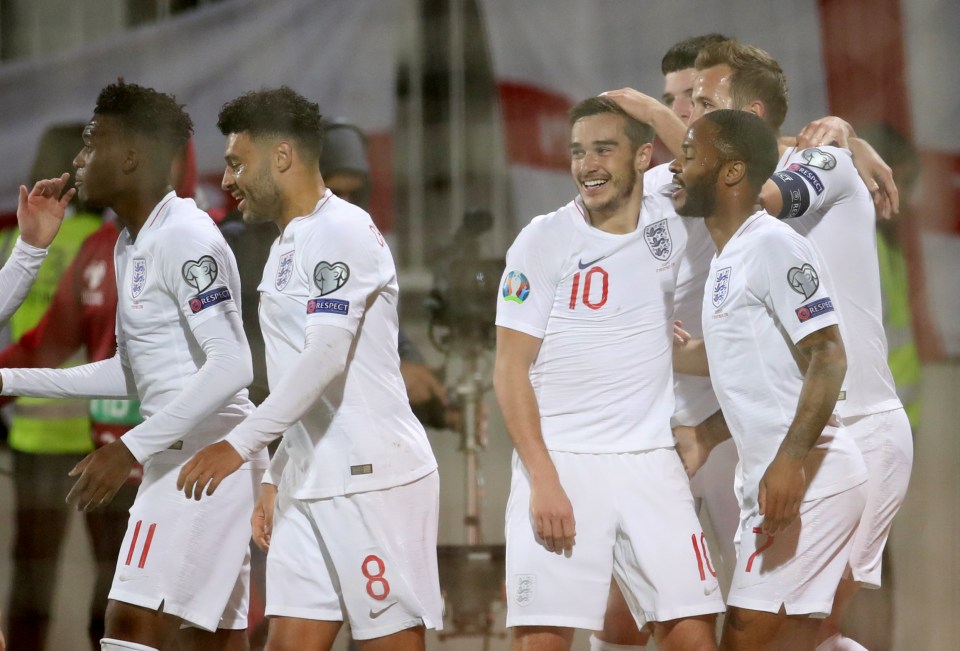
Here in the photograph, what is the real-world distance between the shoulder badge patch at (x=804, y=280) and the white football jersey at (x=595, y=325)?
0.29m

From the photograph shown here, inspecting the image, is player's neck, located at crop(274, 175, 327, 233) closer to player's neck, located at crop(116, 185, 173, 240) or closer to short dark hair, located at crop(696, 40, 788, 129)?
player's neck, located at crop(116, 185, 173, 240)

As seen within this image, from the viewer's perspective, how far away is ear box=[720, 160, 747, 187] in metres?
2.21

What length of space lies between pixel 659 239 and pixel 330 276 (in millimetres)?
616

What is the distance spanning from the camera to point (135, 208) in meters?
2.50

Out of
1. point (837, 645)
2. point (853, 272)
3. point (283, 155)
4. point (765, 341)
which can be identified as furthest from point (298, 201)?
point (837, 645)

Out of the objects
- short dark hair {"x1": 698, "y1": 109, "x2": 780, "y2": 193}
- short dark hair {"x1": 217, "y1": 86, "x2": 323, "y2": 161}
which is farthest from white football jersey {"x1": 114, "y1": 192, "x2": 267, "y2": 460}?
short dark hair {"x1": 698, "y1": 109, "x2": 780, "y2": 193}

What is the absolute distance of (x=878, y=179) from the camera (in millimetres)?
2498

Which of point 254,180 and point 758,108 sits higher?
point 758,108

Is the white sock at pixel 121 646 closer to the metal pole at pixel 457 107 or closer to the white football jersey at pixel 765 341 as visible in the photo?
the white football jersey at pixel 765 341

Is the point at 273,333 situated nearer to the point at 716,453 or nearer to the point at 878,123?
the point at 716,453

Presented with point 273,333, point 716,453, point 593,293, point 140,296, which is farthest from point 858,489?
point 140,296

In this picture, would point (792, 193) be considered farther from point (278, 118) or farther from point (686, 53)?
point (278, 118)

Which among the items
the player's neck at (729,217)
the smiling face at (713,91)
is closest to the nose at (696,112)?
the smiling face at (713,91)

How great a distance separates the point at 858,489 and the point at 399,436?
32.5 inches
